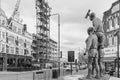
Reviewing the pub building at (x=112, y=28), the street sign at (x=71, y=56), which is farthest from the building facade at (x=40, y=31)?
the street sign at (x=71, y=56)

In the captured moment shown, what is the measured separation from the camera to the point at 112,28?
38.4m

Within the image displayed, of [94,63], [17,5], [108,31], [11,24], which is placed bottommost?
[94,63]

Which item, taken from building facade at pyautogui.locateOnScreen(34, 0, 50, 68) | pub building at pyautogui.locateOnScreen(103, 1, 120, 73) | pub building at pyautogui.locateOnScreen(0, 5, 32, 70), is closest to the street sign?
pub building at pyautogui.locateOnScreen(103, 1, 120, 73)

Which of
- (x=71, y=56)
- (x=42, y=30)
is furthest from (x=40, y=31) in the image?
(x=71, y=56)

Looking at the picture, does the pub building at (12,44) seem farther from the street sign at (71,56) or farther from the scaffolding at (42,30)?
the street sign at (71,56)

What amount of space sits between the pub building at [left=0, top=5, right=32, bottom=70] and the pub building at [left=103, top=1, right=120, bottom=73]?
21.8 metres

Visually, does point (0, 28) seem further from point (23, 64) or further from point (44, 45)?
point (44, 45)

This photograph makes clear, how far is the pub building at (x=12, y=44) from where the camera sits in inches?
2082

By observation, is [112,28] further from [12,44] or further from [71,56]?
[12,44]

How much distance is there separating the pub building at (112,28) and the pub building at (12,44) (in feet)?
71.6

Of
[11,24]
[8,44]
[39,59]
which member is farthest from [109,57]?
[39,59]

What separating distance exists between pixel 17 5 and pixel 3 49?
35.3 m

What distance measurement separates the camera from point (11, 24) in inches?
2450

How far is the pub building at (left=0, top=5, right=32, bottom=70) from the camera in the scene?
52875 mm
